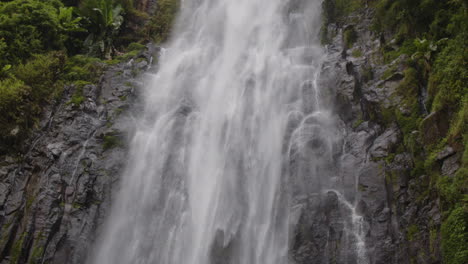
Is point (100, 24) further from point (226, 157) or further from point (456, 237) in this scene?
point (456, 237)

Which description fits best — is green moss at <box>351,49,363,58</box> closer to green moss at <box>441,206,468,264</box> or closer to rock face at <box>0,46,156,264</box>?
green moss at <box>441,206,468,264</box>

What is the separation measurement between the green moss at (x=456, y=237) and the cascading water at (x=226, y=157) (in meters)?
3.74

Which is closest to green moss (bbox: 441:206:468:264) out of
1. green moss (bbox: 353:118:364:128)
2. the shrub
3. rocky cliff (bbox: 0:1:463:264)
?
rocky cliff (bbox: 0:1:463:264)

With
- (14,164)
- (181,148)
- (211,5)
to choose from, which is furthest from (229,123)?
(211,5)

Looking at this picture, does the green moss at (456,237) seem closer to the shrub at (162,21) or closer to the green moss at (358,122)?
the green moss at (358,122)

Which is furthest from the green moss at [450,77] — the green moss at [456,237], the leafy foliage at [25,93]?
the leafy foliage at [25,93]

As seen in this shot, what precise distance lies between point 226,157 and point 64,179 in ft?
20.3

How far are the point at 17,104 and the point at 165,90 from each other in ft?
21.0

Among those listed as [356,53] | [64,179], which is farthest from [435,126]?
[64,179]

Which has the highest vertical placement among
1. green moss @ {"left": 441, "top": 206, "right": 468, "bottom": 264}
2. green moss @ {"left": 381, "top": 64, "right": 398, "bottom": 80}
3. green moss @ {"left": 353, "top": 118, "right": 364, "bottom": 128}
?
green moss @ {"left": 381, "top": 64, "right": 398, "bottom": 80}

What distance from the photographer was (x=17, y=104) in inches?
571

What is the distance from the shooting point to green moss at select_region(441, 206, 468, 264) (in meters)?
8.08

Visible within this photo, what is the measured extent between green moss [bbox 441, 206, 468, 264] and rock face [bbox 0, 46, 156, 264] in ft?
36.0

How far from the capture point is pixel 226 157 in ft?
46.6
